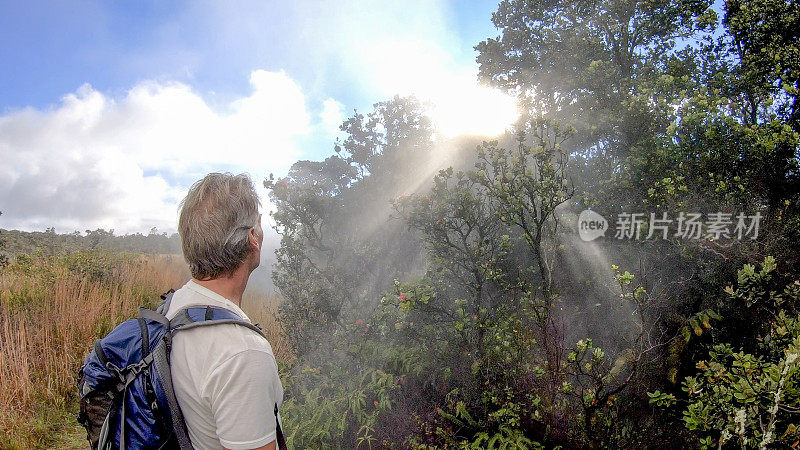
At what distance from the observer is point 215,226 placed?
1.56 metres

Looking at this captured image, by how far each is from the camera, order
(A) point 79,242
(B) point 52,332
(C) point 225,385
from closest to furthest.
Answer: (C) point 225,385 < (B) point 52,332 < (A) point 79,242

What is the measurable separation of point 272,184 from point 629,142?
7125 millimetres

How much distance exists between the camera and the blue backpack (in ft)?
4.33

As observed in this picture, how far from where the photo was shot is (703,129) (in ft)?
16.8

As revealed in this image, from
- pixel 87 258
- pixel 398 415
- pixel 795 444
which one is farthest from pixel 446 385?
pixel 87 258

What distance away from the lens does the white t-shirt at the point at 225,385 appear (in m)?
1.22

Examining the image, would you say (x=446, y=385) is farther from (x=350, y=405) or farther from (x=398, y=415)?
(x=350, y=405)

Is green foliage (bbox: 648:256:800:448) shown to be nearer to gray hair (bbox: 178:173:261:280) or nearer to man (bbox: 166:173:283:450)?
man (bbox: 166:173:283:450)

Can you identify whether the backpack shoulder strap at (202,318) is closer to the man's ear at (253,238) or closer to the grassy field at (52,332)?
the man's ear at (253,238)

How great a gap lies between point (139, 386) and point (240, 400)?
0.42 meters

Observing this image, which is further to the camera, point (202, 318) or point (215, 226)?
point (215, 226)

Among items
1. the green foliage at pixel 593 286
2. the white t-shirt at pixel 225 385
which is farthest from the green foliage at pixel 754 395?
the white t-shirt at pixel 225 385

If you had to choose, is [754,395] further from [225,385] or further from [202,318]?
[202,318]

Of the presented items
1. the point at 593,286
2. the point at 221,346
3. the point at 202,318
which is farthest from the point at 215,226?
the point at 593,286
